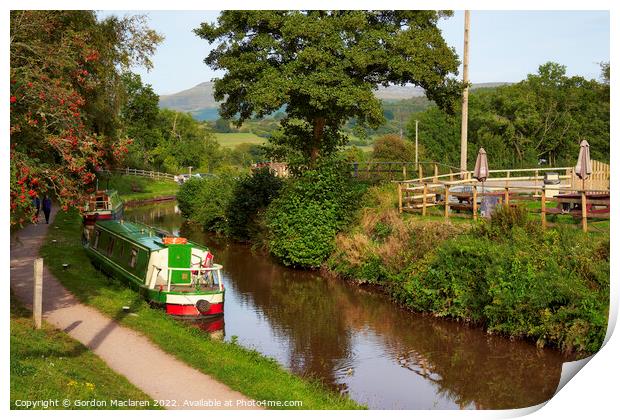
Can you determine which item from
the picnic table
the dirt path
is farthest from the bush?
the dirt path

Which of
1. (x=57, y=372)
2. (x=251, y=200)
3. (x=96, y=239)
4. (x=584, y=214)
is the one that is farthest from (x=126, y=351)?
(x=251, y=200)

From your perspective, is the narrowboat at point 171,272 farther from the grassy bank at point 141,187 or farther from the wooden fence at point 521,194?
the grassy bank at point 141,187

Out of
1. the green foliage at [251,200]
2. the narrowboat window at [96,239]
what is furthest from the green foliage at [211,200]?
the narrowboat window at [96,239]

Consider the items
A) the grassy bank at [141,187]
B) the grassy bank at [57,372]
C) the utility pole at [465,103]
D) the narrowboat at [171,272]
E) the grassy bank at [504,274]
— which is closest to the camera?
the grassy bank at [57,372]

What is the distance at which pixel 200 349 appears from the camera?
15367 millimetres

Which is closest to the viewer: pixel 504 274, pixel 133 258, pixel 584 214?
pixel 504 274

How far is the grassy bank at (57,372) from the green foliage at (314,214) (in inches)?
548

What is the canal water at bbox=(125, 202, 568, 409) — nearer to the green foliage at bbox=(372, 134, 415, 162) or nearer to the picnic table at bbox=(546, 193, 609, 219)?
the picnic table at bbox=(546, 193, 609, 219)

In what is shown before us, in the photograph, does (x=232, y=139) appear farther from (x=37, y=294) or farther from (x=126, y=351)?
(x=126, y=351)

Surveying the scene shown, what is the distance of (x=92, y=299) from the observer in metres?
18.6

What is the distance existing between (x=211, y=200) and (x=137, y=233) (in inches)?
667

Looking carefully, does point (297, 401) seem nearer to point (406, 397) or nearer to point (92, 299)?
point (406, 397)

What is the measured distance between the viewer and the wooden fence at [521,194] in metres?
21.5

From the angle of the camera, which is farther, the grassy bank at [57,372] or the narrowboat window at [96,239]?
the narrowboat window at [96,239]
